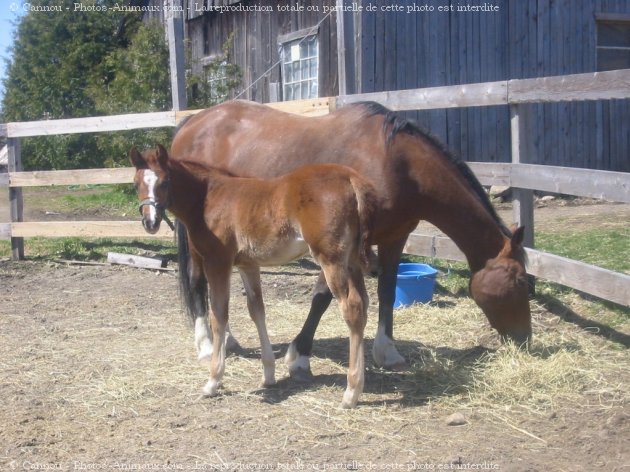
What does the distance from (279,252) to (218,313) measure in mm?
534

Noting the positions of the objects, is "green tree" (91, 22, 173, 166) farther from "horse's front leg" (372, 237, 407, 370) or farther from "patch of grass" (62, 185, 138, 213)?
"horse's front leg" (372, 237, 407, 370)

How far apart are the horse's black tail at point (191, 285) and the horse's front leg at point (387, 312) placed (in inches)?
50.6

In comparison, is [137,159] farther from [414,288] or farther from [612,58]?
[612,58]

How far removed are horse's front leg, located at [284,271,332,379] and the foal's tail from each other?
0.75 m

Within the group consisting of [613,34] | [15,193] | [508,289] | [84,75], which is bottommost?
[508,289]

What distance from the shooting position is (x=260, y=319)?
463cm

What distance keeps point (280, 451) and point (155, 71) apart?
36.5ft

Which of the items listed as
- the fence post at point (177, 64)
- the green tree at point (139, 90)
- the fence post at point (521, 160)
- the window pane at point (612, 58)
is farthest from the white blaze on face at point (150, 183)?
the window pane at point (612, 58)

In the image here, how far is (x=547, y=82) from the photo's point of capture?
5434 mm

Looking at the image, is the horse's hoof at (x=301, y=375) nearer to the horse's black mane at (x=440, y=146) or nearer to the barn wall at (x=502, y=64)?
the horse's black mane at (x=440, y=146)

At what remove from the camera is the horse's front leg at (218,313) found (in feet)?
14.4

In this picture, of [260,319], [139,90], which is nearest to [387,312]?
[260,319]

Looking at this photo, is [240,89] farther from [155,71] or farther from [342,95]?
[342,95]

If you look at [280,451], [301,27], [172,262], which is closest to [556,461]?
[280,451]
